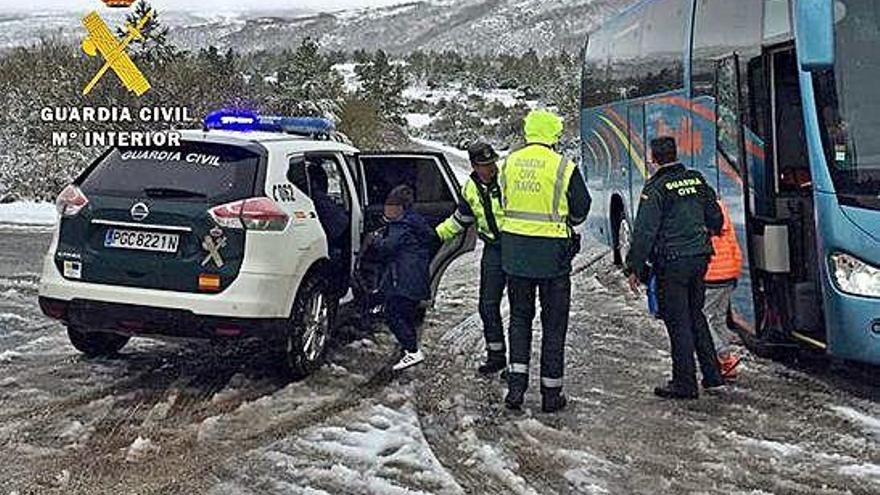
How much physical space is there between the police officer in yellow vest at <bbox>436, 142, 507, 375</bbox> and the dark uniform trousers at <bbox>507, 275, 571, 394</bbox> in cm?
49

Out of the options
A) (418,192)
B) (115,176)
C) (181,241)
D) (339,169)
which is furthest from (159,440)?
(418,192)

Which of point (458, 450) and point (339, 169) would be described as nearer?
Result: point (458, 450)

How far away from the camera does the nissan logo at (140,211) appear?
650cm

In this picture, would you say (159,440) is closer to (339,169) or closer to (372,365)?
(372,365)

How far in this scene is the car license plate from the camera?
21.1ft

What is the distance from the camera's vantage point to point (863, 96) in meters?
6.48

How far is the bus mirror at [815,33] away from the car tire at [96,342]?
5.07 m

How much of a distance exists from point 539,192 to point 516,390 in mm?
1272

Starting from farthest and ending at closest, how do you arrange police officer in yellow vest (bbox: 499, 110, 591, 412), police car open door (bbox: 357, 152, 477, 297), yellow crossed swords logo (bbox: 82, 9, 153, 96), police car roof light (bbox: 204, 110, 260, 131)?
yellow crossed swords logo (bbox: 82, 9, 153, 96) < police car open door (bbox: 357, 152, 477, 297) < police car roof light (bbox: 204, 110, 260, 131) < police officer in yellow vest (bbox: 499, 110, 591, 412)

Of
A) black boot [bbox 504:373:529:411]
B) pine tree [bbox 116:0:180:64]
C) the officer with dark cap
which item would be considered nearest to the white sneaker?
black boot [bbox 504:373:529:411]

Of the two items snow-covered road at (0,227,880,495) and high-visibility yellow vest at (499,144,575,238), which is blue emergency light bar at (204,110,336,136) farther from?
high-visibility yellow vest at (499,144,575,238)

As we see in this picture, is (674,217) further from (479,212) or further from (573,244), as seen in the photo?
(479,212)

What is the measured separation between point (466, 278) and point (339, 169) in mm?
4625

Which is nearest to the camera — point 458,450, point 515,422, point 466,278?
point 458,450
